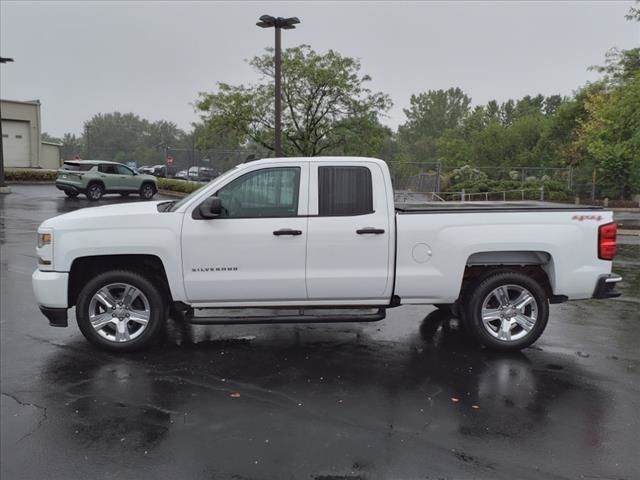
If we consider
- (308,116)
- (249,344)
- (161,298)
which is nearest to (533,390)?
(249,344)

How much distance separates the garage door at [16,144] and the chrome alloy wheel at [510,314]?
45804 millimetres

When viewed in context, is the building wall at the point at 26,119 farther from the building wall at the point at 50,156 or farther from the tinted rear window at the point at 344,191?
the tinted rear window at the point at 344,191

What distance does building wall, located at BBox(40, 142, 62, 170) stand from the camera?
48.5 m

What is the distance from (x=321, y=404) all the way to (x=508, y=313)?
2.33m

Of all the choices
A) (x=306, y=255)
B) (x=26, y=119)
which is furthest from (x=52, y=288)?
(x=26, y=119)

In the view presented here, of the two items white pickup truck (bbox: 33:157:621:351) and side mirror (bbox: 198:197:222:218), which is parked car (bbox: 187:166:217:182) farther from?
side mirror (bbox: 198:197:222:218)

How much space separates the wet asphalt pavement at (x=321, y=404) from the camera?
3578 millimetres

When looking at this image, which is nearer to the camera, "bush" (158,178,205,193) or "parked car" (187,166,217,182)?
"bush" (158,178,205,193)

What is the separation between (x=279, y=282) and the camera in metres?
5.50

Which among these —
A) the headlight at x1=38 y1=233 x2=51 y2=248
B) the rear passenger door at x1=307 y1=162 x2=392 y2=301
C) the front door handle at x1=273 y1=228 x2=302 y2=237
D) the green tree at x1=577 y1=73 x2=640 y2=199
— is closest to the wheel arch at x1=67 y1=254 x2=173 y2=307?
the headlight at x1=38 y1=233 x2=51 y2=248

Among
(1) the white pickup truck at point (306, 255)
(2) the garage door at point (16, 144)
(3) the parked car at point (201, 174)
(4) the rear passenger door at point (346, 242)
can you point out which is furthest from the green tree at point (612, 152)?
(2) the garage door at point (16, 144)

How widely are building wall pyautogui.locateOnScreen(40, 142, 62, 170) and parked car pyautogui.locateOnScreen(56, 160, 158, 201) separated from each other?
1027 inches

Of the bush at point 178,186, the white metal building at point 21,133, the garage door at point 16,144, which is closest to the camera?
the bush at point 178,186

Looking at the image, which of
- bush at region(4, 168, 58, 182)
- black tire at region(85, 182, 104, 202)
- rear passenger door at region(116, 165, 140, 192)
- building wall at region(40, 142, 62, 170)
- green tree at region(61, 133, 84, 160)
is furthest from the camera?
green tree at region(61, 133, 84, 160)
